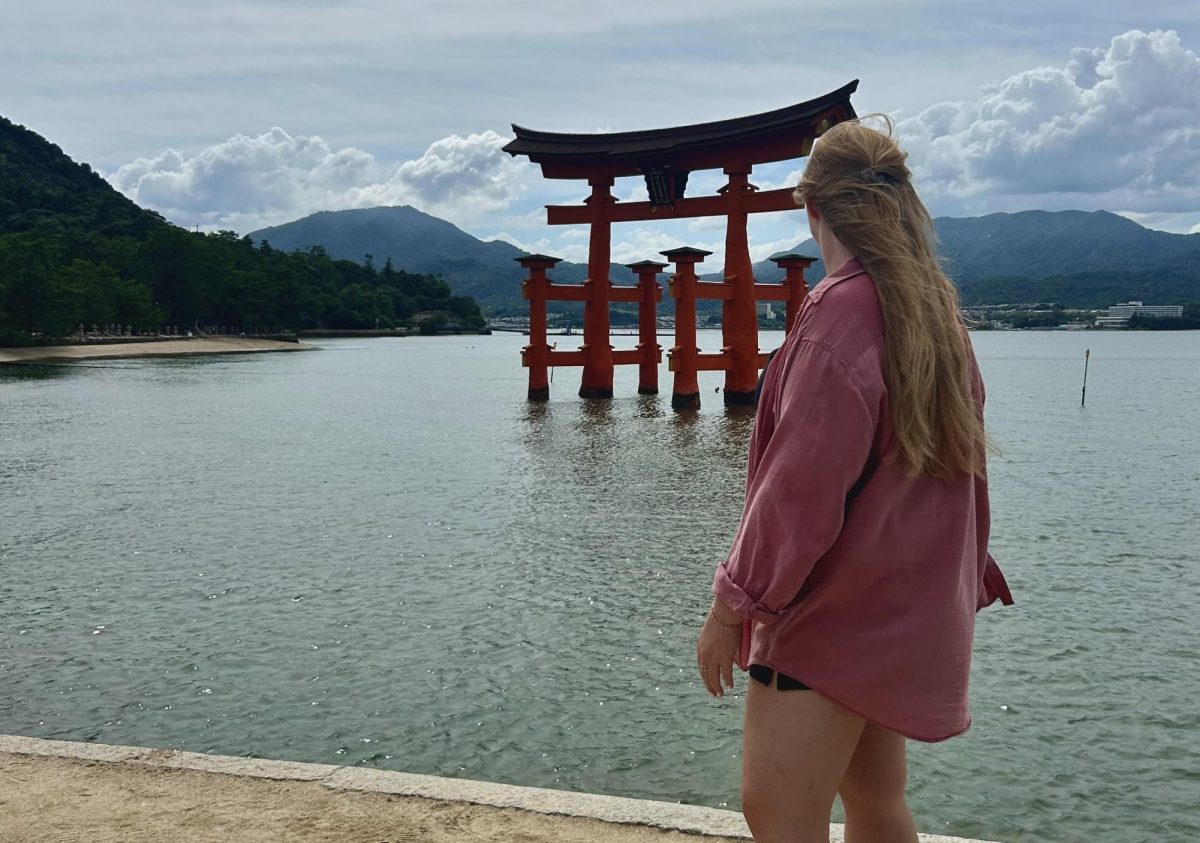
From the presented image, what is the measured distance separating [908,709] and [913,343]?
0.72m

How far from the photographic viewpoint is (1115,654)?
20.4 ft

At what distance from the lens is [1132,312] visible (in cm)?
15275

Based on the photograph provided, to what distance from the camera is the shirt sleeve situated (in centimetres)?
178

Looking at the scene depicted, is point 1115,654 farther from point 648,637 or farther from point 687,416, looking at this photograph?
point 687,416

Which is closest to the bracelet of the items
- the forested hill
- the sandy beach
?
the sandy beach

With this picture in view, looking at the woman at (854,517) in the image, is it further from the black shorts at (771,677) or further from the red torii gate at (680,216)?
the red torii gate at (680,216)

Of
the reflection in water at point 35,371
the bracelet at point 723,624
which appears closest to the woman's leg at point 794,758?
the bracelet at point 723,624

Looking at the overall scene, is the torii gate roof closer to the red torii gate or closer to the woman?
the red torii gate

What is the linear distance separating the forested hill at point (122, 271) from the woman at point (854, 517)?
5313 cm

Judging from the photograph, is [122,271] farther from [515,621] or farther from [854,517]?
[854,517]

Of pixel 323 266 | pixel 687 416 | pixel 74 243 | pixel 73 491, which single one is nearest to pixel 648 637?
pixel 73 491

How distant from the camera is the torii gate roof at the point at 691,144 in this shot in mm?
21016

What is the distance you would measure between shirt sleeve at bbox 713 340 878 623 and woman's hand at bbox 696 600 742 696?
8 centimetres

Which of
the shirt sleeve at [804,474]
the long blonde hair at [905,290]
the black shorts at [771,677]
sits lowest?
the black shorts at [771,677]
